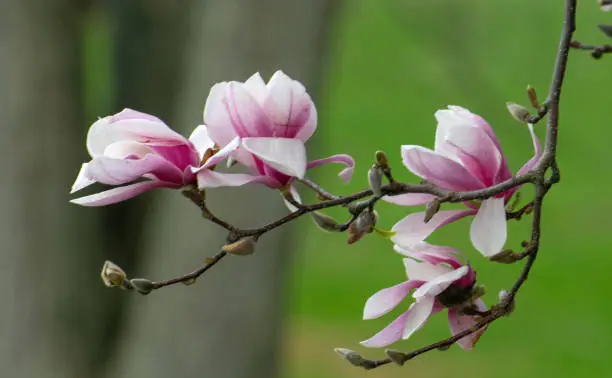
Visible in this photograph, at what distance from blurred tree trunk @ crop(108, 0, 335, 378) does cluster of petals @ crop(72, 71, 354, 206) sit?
128 cm

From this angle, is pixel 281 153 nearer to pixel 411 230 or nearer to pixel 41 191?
pixel 411 230

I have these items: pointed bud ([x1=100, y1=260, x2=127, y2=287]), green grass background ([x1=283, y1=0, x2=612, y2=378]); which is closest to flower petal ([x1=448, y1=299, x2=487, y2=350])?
pointed bud ([x1=100, y1=260, x2=127, y2=287])

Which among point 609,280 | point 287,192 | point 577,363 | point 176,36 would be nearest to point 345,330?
point 577,363

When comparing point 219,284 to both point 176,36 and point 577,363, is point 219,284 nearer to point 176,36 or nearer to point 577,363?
point 176,36

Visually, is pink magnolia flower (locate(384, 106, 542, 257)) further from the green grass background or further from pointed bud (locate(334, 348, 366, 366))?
the green grass background

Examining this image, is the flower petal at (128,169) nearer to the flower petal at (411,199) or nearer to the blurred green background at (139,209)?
the flower petal at (411,199)

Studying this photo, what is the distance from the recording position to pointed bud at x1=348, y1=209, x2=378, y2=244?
0.55m

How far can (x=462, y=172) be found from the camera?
56cm

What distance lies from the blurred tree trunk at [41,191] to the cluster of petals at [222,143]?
1.45 m

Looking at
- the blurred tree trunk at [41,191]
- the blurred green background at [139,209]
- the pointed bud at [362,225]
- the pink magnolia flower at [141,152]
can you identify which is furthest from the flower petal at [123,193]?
the blurred tree trunk at [41,191]

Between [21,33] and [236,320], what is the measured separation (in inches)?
27.9

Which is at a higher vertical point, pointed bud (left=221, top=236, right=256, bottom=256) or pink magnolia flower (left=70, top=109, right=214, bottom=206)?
pink magnolia flower (left=70, top=109, right=214, bottom=206)

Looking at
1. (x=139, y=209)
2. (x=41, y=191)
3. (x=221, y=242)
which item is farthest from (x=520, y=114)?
(x=139, y=209)

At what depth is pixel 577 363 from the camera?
3.82 metres
